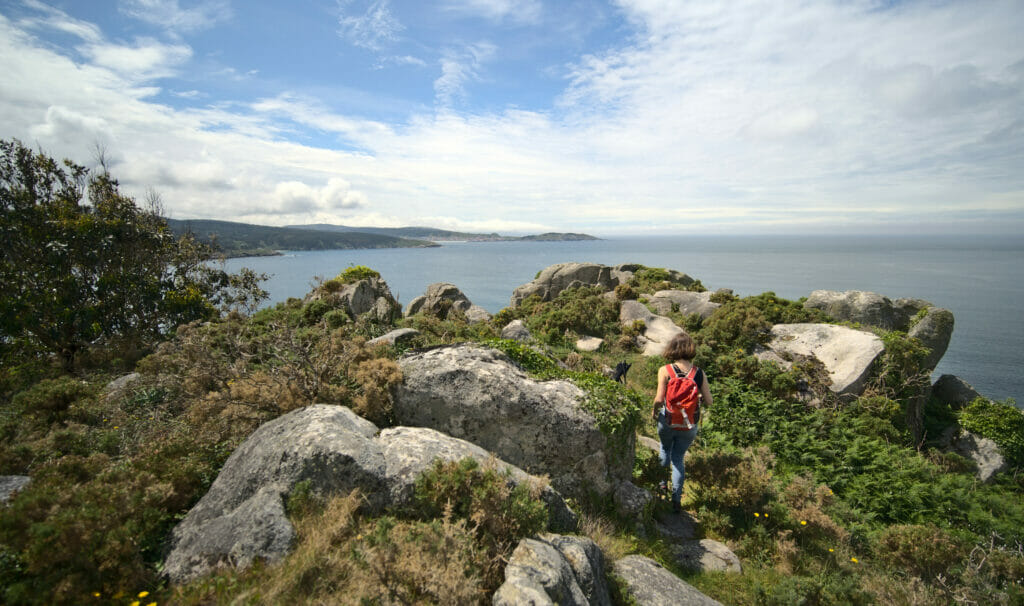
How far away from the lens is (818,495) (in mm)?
8383

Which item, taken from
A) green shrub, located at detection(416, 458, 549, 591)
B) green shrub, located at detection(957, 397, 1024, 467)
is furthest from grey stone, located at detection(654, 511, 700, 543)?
green shrub, located at detection(957, 397, 1024, 467)

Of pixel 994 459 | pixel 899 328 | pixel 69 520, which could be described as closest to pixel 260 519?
pixel 69 520

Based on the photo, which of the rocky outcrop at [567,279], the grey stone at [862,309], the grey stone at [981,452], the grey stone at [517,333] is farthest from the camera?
the rocky outcrop at [567,279]

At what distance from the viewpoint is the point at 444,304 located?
1020 inches

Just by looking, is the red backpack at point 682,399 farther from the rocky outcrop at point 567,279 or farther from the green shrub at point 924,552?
the rocky outcrop at point 567,279

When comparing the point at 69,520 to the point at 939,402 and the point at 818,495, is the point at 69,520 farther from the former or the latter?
the point at 939,402

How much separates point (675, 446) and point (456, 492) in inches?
176

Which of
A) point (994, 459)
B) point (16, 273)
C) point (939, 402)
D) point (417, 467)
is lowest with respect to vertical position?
point (994, 459)

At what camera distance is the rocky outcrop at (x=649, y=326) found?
19812 millimetres

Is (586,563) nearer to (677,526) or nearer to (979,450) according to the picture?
(677,526)

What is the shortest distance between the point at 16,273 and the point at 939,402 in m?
35.9

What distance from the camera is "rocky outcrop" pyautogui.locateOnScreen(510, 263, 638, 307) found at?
32.4 metres

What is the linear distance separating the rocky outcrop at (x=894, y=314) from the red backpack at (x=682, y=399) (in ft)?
54.5

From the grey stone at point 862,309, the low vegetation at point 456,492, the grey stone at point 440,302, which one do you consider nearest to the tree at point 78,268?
the low vegetation at point 456,492
